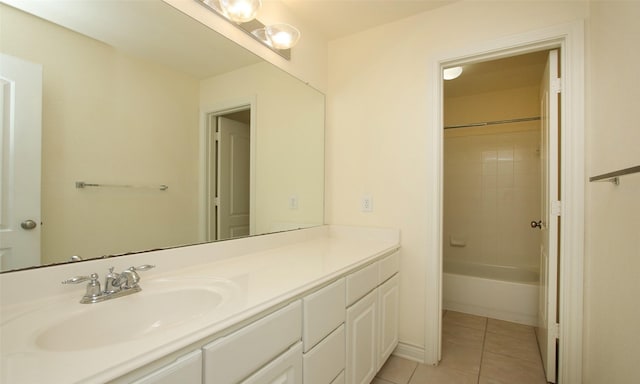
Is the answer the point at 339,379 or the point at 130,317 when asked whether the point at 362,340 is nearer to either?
the point at 339,379

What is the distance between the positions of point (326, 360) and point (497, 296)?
2099mm

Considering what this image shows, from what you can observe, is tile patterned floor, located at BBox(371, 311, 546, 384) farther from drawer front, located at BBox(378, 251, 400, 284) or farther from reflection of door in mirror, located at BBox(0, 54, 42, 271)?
A: reflection of door in mirror, located at BBox(0, 54, 42, 271)

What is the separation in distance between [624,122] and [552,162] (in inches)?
22.5

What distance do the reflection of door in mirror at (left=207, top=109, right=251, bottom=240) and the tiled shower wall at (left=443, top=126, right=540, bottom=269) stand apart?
8.81ft

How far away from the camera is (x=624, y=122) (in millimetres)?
1093

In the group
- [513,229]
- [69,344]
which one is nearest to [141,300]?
[69,344]

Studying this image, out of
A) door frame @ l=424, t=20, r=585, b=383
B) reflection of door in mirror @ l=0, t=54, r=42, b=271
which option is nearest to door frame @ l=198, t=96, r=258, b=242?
reflection of door in mirror @ l=0, t=54, r=42, b=271

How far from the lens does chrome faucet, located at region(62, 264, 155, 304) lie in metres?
0.84

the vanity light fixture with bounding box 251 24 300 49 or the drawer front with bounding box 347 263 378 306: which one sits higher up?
the vanity light fixture with bounding box 251 24 300 49

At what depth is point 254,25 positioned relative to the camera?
5.20ft

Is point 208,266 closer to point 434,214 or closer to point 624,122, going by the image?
point 434,214

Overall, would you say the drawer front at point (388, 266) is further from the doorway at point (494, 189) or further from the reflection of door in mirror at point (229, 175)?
the doorway at point (494, 189)

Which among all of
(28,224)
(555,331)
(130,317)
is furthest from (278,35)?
(555,331)

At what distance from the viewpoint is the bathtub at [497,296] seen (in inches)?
95.0
